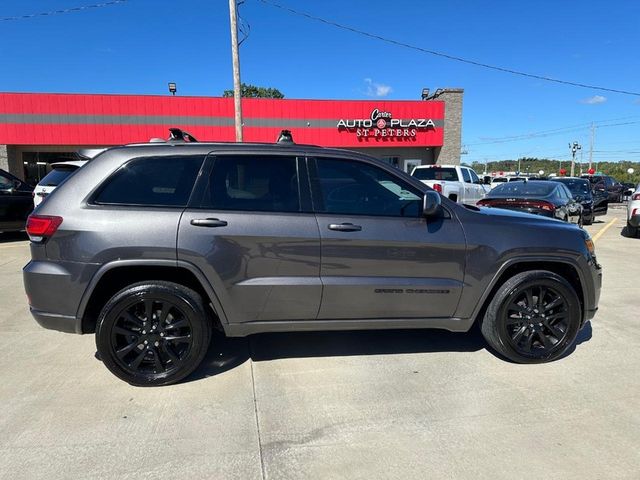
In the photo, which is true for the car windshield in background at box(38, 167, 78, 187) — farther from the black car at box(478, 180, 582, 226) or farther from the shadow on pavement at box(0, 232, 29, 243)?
the black car at box(478, 180, 582, 226)

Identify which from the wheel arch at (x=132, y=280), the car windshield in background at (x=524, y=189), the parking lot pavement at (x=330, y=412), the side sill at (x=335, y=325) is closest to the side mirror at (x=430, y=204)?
the side sill at (x=335, y=325)

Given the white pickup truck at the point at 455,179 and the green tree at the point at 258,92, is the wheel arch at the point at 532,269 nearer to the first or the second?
the white pickup truck at the point at 455,179

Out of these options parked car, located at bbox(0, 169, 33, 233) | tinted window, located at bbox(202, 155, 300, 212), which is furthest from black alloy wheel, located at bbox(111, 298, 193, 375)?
parked car, located at bbox(0, 169, 33, 233)

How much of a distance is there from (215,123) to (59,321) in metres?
21.2

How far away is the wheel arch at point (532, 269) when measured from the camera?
3742mm

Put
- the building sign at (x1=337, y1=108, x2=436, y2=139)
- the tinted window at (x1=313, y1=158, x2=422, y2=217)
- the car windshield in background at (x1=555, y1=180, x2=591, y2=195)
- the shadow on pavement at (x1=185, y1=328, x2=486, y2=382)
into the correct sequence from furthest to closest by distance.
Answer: the building sign at (x1=337, y1=108, x2=436, y2=139) < the car windshield in background at (x1=555, y1=180, x2=591, y2=195) < the shadow on pavement at (x1=185, y1=328, x2=486, y2=382) < the tinted window at (x1=313, y1=158, x2=422, y2=217)

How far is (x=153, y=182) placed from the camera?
11.3 ft

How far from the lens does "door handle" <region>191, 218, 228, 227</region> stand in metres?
3.33

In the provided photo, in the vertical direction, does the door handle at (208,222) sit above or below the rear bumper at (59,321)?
above

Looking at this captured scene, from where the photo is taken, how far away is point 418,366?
12.6ft

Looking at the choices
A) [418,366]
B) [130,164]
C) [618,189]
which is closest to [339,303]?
[418,366]

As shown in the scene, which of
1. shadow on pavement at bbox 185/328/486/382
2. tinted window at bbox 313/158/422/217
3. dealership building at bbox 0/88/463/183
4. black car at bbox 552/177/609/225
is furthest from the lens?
dealership building at bbox 0/88/463/183

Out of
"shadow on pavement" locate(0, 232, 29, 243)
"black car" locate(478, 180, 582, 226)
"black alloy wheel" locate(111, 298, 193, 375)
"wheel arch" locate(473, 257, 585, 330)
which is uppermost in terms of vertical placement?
"black car" locate(478, 180, 582, 226)

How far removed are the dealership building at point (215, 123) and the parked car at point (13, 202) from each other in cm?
1186
